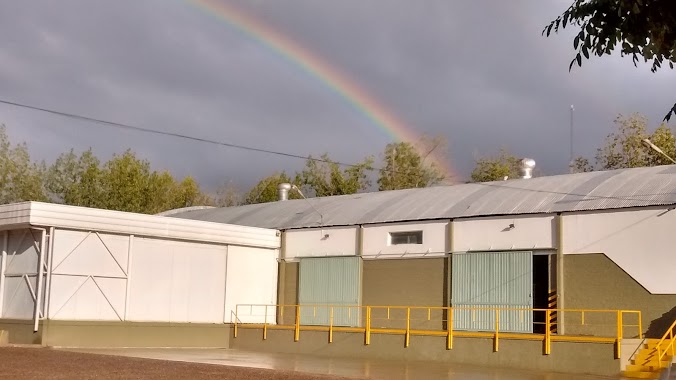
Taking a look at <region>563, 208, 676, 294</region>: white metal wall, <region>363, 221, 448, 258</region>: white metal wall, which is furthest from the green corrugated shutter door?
<region>563, 208, 676, 294</region>: white metal wall

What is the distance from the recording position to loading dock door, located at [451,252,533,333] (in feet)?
94.2

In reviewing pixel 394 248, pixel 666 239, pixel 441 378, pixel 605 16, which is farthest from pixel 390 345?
pixel 605 16

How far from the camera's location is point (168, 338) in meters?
31.7

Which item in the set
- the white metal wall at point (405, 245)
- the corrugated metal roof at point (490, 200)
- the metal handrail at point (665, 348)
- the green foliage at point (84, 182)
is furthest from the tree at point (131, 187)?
the metal handrail at point (665, 348)

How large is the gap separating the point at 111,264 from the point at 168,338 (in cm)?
369

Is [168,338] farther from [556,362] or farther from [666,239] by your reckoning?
[666,239]

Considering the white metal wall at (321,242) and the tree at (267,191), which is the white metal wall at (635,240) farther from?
the tree at (267,191)

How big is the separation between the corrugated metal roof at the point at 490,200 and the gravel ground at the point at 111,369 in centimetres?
1295

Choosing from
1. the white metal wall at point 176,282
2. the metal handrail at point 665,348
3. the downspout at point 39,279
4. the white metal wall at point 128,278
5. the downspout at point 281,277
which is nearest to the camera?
the metal handrail at point 665,348

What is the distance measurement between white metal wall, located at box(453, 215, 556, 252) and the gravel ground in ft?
39.0

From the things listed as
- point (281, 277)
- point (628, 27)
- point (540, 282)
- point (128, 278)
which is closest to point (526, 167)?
point (540, 282)

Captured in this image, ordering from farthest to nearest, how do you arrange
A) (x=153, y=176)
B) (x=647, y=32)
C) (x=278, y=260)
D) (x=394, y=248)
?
(x=153, y=176)
(x=278, y=260)
(x=394, y=248)
(x=647, y=32)

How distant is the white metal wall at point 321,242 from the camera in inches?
1356

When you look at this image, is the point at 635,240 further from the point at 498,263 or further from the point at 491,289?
the point at 491,289
